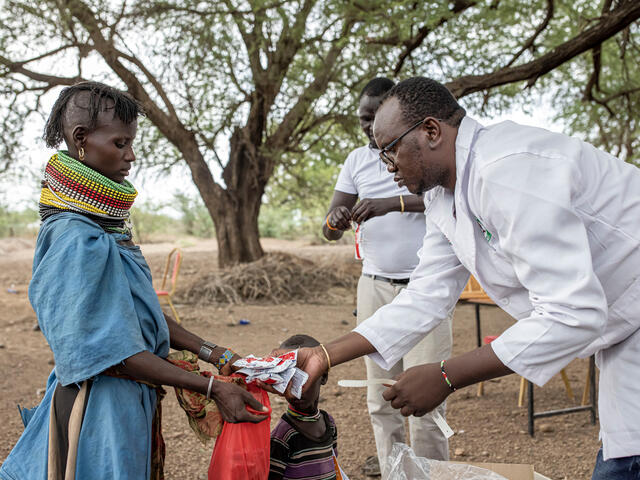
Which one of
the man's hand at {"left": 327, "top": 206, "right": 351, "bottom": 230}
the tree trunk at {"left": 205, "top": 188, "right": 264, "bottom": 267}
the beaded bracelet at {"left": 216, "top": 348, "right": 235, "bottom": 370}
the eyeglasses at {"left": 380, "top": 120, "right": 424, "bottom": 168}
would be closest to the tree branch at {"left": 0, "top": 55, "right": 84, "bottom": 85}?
the tree trunk at {"left": 205, "top": 188, "right": 264, "bottom": 267}

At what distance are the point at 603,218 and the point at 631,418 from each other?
565 millimetres

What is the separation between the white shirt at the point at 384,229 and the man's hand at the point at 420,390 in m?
1.31

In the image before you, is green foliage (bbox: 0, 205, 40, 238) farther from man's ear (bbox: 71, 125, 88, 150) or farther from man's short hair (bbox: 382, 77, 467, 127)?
man's short hair (bbox: 382, 77, 467, 127)

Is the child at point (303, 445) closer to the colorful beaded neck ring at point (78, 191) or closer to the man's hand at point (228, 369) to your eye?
the man's hand at point (228, 369)

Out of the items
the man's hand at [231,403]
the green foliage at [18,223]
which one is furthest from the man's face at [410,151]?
the green foliage at [18,223]

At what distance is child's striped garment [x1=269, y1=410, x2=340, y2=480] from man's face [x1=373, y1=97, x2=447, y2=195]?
1092 millimetres

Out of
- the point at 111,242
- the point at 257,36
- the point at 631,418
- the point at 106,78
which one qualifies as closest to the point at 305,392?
the point at 111,242

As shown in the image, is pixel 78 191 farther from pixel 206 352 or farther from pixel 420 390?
pixel 420 390

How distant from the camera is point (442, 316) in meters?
2.25

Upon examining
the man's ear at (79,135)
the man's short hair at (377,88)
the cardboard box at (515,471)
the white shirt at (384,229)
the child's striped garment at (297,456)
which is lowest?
the cardboard box at (515,471)

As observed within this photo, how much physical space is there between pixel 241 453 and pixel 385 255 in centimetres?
154

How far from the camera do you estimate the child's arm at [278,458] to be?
2.20 metres

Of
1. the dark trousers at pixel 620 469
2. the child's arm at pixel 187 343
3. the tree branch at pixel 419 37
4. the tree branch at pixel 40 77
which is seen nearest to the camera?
the dark trousers at pixel 620 469

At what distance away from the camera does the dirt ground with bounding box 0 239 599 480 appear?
379 centimetres
